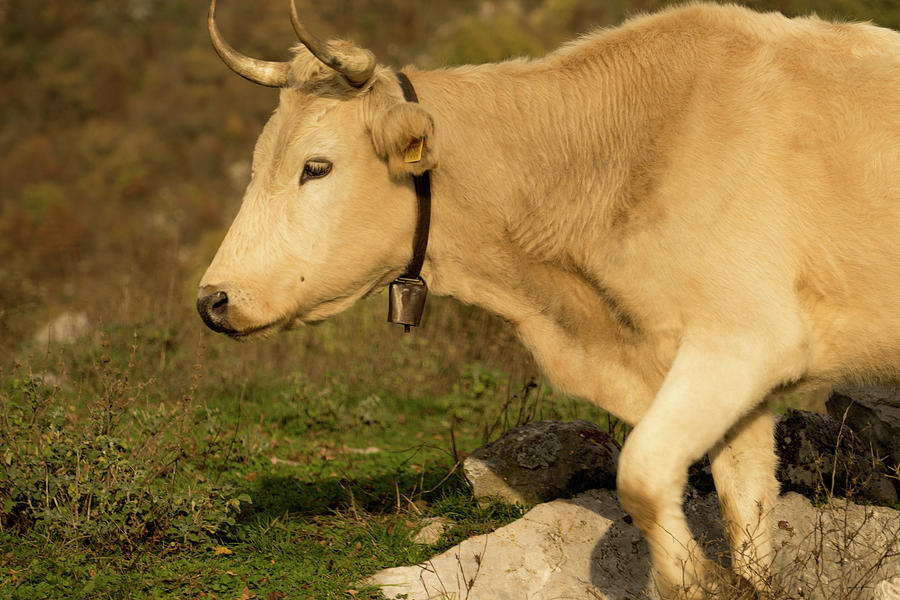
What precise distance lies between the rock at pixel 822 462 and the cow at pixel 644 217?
87 centimetres

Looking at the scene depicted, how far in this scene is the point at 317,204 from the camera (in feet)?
14.8

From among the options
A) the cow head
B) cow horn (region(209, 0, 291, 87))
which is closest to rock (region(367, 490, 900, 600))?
the cow head

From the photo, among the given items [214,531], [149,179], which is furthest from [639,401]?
[149,179]

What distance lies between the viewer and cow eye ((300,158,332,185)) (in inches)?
178

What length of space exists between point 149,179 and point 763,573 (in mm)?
29558

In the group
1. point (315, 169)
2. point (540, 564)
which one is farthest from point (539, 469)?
point (315, 169)

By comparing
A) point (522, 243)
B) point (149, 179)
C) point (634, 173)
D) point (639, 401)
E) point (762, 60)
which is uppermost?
point (762, 60)

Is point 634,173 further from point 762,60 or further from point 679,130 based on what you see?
point 762,60

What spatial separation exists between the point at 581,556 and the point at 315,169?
234cm

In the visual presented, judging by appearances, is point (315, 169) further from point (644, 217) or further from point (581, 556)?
point (581, 556)

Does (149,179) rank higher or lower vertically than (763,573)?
lower

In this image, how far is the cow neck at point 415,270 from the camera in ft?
15.2

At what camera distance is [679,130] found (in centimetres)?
432

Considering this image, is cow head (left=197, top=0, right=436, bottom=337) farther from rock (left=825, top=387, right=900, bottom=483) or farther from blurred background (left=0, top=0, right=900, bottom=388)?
blurred background (left=0, top=0, right=900, bottom=388)
